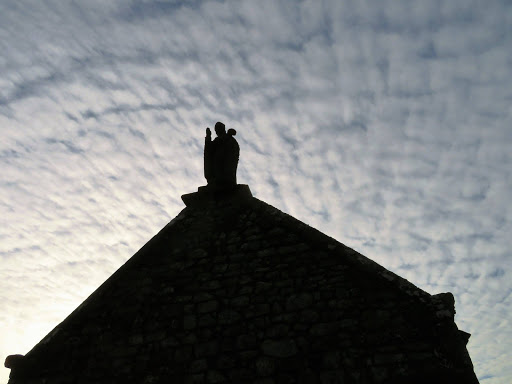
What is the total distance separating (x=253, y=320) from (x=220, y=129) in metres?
4.07

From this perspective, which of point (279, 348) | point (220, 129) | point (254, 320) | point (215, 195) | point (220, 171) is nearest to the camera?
point (279, 348)

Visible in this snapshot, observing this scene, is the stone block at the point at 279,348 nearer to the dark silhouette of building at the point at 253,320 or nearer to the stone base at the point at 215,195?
the dark silhouette of building at the point at 253,320

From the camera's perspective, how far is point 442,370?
4129mm

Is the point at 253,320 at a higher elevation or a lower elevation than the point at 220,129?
lower

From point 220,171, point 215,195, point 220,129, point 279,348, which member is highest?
point 220,129

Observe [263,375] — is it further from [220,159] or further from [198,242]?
[220,159]

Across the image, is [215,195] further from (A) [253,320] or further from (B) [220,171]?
(A) [253,320]

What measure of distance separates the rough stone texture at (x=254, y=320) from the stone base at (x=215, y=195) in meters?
0.51

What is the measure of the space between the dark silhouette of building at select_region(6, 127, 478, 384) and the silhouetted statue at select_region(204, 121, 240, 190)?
92 centimetres

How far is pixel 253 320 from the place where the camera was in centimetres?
499

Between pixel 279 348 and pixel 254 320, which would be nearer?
pixel 279 348

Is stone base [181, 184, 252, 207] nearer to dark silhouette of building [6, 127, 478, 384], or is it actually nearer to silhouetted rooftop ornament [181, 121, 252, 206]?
silhouetted rooftop ornament [181, 121, 252, 206]

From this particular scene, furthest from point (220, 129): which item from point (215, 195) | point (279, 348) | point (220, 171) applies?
point (279, 348)

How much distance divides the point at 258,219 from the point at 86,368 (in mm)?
3148
